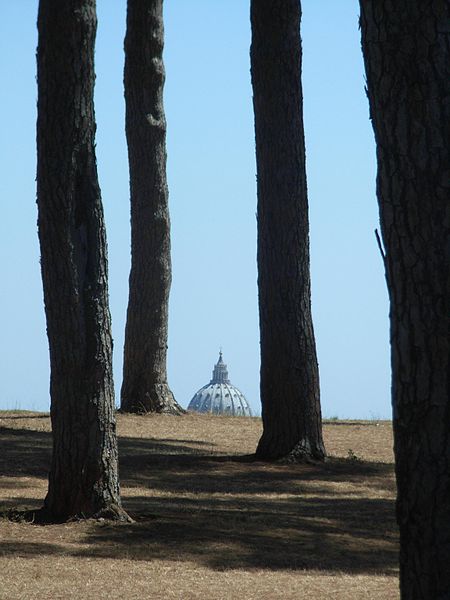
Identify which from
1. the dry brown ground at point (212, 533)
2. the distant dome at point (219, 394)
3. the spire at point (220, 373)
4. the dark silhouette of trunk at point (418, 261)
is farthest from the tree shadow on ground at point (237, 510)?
the spire at point (220, 373)

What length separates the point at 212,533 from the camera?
941 centimetres

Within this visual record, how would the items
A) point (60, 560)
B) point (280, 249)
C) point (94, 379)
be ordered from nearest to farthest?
point (60, 560)
point (94, 379)
point (280, 249)

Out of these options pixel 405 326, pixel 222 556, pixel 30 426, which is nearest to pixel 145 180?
pixel 30 426

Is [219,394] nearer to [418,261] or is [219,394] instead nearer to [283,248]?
[283,248]

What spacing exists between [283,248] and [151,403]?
21.7 feet

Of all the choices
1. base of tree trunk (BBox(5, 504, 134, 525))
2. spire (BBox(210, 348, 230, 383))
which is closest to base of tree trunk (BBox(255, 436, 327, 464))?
base of tree trunk (BBox(5, 504, 134, 525))

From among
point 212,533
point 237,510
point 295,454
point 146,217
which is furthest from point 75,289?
point 146,217

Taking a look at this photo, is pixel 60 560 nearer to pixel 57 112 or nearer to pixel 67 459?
pixel 67 459

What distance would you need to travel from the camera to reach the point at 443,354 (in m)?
4.85

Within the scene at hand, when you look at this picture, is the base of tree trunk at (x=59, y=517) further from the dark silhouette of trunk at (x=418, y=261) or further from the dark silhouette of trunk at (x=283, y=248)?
the dark silhouette of trunk at (x=418, y=261)

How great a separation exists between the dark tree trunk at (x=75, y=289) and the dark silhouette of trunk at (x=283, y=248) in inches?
177

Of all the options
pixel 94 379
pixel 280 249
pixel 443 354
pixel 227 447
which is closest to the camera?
pixel 443 354

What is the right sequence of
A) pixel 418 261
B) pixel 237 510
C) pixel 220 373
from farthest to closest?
pixel 220 373
pixel 237 510
pixel 418 261

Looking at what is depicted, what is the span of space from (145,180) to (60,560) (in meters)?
12.1
